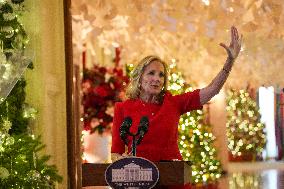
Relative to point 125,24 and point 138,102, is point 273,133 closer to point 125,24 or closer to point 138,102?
point 125,24

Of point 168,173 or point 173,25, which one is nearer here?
point 168,173

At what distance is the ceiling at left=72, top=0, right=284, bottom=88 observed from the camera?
18.1 ft

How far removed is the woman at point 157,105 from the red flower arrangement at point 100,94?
4192 mm

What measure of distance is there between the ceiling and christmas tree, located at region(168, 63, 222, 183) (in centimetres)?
209

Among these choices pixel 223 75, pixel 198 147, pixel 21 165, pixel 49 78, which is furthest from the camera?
pixel 198 147

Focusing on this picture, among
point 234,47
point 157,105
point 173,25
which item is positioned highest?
point 173,25

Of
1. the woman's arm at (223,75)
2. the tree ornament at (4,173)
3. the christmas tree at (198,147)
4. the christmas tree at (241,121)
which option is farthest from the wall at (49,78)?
the christmas tree at (241,121)

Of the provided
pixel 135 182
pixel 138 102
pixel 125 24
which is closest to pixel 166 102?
pixel 138 102

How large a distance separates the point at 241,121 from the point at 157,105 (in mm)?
15909

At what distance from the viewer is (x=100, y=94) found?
730cm

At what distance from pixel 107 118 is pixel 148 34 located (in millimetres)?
1318

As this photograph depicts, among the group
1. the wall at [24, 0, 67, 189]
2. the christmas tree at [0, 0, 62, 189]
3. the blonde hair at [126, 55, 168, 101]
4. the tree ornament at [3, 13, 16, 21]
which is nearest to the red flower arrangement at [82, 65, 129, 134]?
the wall at [24, 0, 67, 189]

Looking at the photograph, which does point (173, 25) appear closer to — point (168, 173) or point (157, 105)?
point (157, 105)

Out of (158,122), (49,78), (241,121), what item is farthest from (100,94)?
(241,121)
